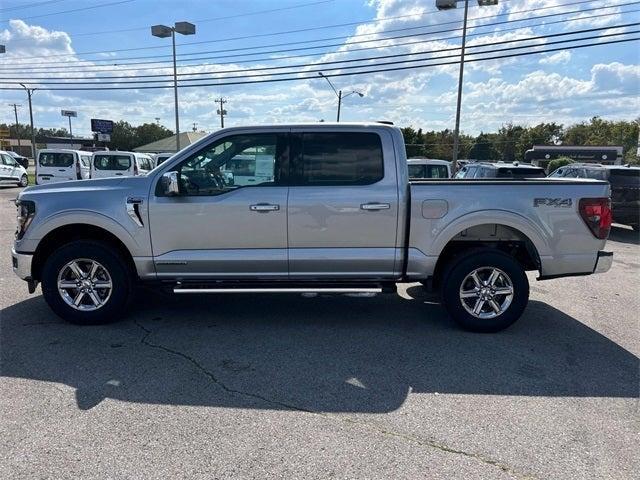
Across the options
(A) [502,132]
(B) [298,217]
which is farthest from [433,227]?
(A) [502,132]

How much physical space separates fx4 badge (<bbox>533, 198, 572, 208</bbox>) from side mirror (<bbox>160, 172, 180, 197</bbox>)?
347 centimetres

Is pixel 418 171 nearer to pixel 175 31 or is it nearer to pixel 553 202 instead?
pixel 553 202

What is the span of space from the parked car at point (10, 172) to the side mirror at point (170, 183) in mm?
25087

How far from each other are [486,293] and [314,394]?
2.25 metres

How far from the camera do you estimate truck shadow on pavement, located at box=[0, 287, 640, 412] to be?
3.75m

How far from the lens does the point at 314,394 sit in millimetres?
3691

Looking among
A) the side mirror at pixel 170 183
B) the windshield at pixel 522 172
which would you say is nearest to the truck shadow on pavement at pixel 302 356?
the side mirror at pixel 170 183

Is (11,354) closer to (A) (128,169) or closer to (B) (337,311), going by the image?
(B) (337,311)

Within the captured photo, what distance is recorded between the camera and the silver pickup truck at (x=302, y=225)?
4.87m

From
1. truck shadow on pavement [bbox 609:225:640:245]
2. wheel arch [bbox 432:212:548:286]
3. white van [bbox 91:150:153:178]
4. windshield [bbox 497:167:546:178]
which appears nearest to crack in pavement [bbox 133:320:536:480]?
wheel arch [bbox 432:212:548:286]

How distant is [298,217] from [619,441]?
3.09m

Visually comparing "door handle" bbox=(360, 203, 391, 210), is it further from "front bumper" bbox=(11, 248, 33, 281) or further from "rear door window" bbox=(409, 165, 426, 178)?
"rear door window" bbox=(409, 165, 426, 178)

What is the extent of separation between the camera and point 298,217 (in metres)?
4.86

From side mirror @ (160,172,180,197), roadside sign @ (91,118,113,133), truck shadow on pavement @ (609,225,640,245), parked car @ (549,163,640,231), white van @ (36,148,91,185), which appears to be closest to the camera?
side mirror @ (160,172,180,197)
